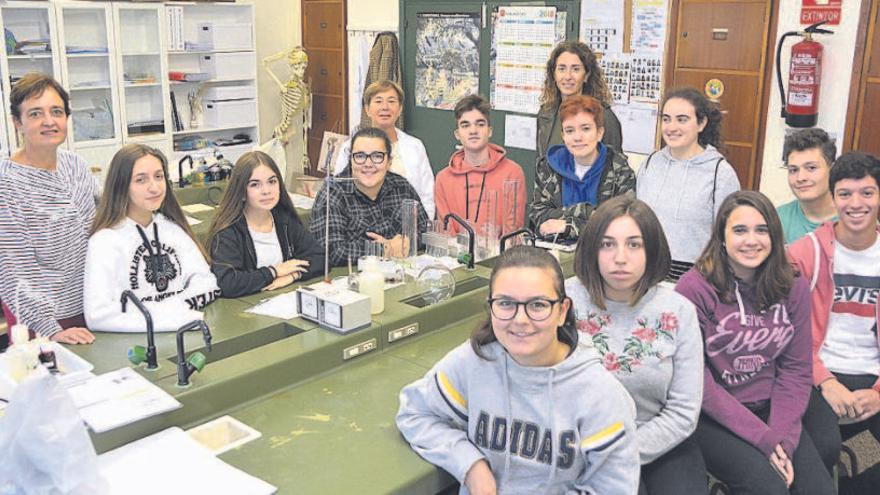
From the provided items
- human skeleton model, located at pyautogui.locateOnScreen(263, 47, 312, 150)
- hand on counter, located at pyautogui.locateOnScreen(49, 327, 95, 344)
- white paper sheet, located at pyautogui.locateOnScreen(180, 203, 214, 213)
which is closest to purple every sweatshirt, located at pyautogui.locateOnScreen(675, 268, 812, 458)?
hand on counter, located at pyautogui.locateOnScreen(49, 327, 95, 344)

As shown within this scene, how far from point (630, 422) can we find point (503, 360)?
0.32 m

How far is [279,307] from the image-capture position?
267 cm

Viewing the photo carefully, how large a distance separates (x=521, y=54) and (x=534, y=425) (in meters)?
4.28

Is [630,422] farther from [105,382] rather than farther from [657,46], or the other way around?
[657,46]

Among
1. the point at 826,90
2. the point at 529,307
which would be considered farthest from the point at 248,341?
the point at 826,90

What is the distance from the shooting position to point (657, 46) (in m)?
4.95

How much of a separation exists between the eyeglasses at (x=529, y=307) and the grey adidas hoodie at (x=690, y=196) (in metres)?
1.51

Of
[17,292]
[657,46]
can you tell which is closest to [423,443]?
[17,292]

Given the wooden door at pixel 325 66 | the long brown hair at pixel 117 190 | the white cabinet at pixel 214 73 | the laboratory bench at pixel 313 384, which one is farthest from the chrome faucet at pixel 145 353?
the wooden door at pixel 325 66

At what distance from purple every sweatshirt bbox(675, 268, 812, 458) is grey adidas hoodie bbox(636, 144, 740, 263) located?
30.6 inches

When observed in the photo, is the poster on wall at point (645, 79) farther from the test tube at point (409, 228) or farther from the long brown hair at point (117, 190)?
the long brown hair at point (117, 190)

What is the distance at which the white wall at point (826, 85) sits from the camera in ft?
13.7

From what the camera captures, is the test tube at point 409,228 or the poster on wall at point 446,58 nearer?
the test tube at point 409,228

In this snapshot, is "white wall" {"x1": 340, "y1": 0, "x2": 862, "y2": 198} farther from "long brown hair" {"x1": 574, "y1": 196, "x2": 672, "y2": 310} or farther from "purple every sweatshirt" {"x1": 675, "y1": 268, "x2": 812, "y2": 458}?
"long brown hair" {"x1": 574, "y1": 196, "x2": 672, "y2": 310}
